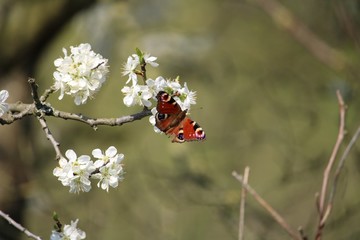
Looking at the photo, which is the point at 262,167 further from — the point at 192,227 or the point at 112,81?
the point at 192,227


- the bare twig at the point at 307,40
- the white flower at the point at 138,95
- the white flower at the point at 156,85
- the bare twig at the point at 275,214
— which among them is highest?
the bare twig at the point at 307,40

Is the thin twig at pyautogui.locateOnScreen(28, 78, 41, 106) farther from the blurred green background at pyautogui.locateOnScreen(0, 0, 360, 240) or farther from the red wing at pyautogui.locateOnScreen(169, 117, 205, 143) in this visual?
the blurred green background at pyautogui.locateOnScreen(0, 0, 360, 240)

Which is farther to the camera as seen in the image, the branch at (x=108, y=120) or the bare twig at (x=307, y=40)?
the bare twig at (x=307, y=40)

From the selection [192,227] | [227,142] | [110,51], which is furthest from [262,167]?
[110,51]

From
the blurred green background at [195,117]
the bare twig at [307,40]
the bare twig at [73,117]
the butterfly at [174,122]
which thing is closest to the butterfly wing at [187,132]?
the butterfly at [174,122]

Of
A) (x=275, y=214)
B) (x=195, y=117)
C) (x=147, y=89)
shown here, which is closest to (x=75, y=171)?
(x=147, y=89)

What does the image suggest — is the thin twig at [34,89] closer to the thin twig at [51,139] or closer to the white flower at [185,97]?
the thin twig at [51,139]
